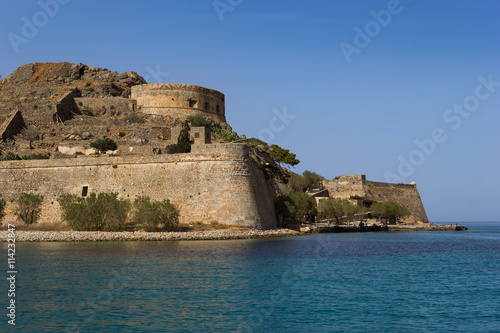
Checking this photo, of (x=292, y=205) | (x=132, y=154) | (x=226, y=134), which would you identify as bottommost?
(x=292, y=205)

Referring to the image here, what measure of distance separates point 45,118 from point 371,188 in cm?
3324

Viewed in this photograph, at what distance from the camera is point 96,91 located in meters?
51.4

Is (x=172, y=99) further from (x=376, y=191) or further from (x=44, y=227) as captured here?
(x=376, y=191)

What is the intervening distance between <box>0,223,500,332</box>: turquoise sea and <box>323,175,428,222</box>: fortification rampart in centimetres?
3047

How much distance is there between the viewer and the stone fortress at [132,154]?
3194 cm

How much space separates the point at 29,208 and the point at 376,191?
36784mm

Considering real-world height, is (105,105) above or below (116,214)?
above

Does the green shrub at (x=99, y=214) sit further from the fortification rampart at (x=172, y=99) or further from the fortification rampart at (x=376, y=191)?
the fortification rampart at (x=376, y=191)

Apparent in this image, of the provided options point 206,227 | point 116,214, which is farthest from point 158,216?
point 206,227

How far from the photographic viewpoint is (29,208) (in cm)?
3419

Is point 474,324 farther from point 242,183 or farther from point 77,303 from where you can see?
point 242,183

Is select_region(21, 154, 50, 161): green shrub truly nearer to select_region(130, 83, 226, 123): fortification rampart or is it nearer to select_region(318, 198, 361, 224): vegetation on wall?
select_region(130, 83, 226, 123): fortification rampart

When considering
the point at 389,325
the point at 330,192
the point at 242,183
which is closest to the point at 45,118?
the point at 242,183

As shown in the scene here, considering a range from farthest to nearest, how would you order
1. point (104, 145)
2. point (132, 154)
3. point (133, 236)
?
1. point (104, 145)
2. point (132, 154)
3. point (133, 236)
